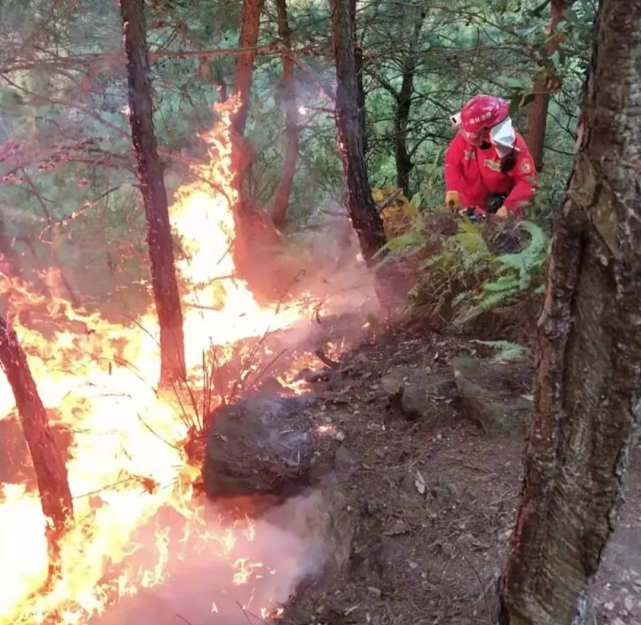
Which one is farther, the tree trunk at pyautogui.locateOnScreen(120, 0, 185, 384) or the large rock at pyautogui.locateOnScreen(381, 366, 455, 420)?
the tree trunk at pyautogui.locateOnScreen(120, 0, 185, 384)

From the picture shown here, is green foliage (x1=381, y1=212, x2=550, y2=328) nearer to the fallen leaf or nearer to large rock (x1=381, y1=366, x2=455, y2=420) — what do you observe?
large rock (x1=381, y1=366, x2=455, y2=420)

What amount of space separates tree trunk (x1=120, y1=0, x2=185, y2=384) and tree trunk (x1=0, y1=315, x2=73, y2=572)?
4.12 feet

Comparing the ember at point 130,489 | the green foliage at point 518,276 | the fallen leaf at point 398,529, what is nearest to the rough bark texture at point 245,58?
the ember at point 130,489

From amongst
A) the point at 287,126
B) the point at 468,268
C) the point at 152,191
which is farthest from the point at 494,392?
the point at 287,126

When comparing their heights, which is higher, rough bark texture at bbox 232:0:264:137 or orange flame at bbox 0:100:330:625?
rough bark texture at bbox 232:0:264:137

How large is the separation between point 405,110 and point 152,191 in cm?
573

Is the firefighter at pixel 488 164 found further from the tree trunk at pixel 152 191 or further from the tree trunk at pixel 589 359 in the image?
the tree trunk at pixel 589 359

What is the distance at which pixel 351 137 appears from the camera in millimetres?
6207

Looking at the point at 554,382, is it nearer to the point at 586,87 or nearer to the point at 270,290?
the point at 586,87

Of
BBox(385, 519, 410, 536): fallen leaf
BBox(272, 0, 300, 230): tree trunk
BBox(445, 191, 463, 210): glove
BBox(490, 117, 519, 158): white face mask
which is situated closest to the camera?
BBox(385, 519, 410, 536): fallen leaf

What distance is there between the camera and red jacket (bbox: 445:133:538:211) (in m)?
6.07

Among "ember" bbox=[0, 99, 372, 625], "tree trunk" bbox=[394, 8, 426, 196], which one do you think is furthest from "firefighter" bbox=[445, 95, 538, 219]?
"ember" bbox=[0, 99, 372, 625]

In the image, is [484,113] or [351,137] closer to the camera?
[484,113]

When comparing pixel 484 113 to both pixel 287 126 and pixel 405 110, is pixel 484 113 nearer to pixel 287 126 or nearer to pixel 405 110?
pixel 405 110
